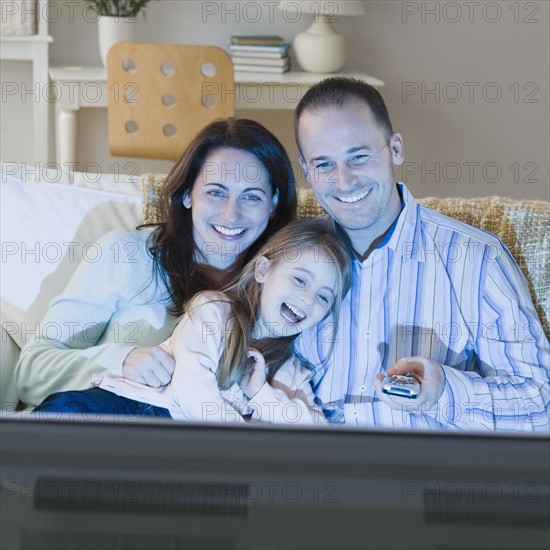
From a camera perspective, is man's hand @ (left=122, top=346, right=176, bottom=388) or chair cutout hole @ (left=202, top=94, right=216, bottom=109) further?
chair cutout hole @ (left=202, top=94, right=216, bottom=109)

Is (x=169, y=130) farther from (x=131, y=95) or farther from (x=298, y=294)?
(x=298, y=294)

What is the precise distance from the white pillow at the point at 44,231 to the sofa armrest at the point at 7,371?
0.02 metres

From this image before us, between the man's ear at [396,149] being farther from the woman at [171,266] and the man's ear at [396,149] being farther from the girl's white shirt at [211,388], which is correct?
the girl's white shirt at [211,388]

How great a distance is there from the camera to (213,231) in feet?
4.24

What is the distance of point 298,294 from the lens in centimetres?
119

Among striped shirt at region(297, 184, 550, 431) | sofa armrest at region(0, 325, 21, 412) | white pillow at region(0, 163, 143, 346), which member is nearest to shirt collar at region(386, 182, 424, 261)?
striped shirt at region(297, 184, 550, 431)

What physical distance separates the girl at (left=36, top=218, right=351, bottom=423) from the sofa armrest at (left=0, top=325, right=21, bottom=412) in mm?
204

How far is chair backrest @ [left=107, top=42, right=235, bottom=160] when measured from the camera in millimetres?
2578

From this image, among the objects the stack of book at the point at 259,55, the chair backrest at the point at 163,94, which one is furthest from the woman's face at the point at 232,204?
the stack of book at the point at 259,55

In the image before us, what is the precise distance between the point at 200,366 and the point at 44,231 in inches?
16.1

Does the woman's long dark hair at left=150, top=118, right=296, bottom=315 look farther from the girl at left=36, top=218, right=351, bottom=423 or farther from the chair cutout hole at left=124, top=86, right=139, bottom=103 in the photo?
the chair cutout hole at left=124, top=86, right=139, bottom=103

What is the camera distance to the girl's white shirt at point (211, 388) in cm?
118

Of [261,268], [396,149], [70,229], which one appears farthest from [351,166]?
[70,229]

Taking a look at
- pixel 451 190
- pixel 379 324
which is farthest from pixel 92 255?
pixel 451 190
